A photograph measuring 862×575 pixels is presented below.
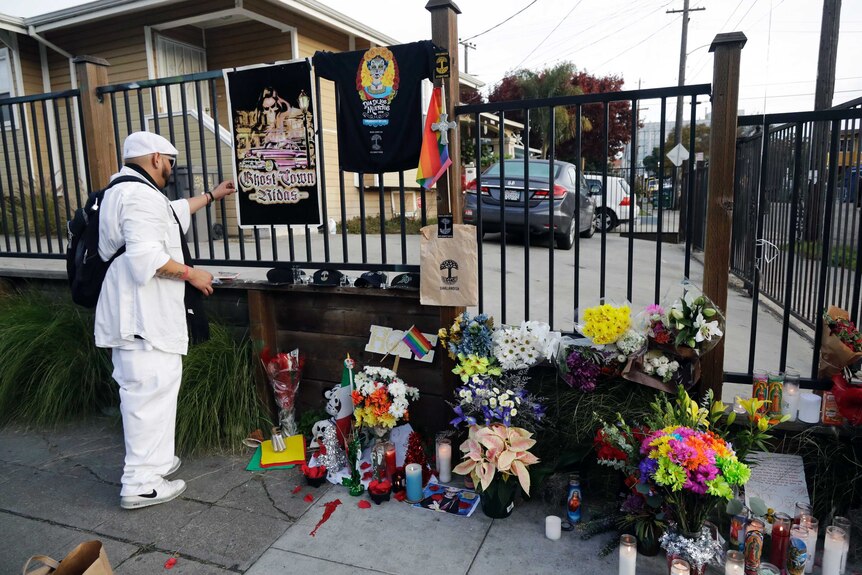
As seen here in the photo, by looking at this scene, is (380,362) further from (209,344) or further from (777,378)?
(777,378)

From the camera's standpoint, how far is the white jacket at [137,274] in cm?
302

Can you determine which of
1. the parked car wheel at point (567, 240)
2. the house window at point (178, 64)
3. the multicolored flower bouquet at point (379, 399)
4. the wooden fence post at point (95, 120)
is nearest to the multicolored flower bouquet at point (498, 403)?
the multicolored flower bouquet at point (379, 399)

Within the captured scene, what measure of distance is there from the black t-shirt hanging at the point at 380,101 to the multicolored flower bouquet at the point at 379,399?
1204 mm

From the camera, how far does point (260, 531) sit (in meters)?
2.91

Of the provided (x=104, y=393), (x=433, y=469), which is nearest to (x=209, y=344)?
(x=104, y=393)

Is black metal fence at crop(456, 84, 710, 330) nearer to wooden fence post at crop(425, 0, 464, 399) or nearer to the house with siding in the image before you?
wooden fence post at crop(425, 0, 464, 399)

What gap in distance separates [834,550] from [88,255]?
3.80 m

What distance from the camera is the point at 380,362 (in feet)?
12.0

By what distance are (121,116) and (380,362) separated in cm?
930

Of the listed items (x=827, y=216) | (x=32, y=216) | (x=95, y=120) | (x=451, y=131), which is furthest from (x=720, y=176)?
(x=32, y=216)

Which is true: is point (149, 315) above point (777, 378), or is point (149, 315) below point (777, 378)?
above

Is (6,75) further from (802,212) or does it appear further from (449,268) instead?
(802,212)

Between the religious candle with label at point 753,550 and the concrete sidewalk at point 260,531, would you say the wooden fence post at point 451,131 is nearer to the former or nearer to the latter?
the concrete sidewalk at point 260,531

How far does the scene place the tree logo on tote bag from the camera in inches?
129
